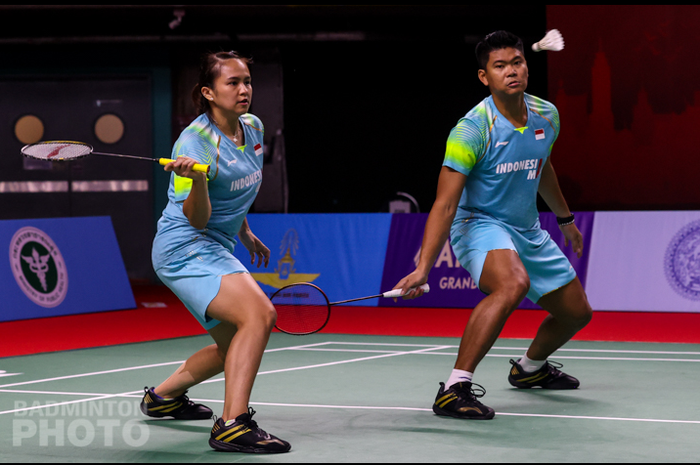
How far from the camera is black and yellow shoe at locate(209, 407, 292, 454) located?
13.5 feet

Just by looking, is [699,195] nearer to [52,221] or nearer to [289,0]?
[289,0]

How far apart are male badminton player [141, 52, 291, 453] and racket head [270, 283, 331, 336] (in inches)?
15.4

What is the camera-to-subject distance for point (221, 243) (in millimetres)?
4637

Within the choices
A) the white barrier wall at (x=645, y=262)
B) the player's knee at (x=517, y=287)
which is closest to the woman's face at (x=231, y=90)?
the player's knee at (x=517, y=287)

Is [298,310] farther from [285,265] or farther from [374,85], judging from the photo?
[374,85]

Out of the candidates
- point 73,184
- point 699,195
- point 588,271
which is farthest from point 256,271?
point 699,195

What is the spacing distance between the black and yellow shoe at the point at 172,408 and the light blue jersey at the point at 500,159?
1758 millimetres

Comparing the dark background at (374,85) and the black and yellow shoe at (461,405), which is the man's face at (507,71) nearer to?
the black and yellow shoe at (461,405)

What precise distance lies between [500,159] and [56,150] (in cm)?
227

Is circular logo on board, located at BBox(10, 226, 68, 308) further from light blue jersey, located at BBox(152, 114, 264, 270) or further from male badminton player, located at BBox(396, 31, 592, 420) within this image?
male badminton player, located at BBox(396, 31, 592, 420)

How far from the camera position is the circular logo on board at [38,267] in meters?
9.69

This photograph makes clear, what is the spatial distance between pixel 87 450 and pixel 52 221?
6295 millimetres

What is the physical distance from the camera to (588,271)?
32.6 feet

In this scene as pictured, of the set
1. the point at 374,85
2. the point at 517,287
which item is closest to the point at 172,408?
the point at 517,287
